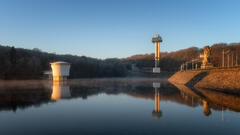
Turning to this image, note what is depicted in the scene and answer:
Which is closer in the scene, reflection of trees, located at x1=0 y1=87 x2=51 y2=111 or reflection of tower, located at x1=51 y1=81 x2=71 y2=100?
reflection of trees, located at x1=0 y1=87 x2=51 y2=111

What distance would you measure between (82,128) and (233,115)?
10759 mm

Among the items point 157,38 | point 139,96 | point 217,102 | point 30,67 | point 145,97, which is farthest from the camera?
point 157,38

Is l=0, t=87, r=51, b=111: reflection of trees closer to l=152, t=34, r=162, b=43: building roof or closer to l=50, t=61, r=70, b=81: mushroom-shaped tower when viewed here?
l=50, t=61, r=70, b=81: mushroom-shaped tower

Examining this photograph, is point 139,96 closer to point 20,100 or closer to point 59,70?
point 20,100

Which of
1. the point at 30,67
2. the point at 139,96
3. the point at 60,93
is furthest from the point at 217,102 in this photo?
the point at 30,67

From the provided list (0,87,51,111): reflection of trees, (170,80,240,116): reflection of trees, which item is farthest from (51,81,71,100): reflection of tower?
(170,80,240,116): reflection of trees

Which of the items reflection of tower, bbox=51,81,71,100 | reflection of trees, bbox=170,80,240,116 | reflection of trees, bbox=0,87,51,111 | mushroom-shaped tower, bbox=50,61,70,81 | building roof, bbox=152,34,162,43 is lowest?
reflection of tower, bbox=51,81,71,100

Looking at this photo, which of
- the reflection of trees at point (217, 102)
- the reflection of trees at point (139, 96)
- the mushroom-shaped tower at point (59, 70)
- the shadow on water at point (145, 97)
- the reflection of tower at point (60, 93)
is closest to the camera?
the reflection of trees at point (217, 102)

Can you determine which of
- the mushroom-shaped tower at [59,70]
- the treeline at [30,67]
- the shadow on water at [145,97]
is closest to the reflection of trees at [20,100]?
the shadow on water at [145,97]

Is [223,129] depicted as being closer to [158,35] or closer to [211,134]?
[211,134]

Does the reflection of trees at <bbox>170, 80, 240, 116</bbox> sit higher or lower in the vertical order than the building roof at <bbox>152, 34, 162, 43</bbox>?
lower

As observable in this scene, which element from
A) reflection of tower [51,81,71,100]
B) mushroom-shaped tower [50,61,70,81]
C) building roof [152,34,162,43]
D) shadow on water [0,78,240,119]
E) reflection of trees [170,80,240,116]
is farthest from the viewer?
building roof [152,34,162,43]

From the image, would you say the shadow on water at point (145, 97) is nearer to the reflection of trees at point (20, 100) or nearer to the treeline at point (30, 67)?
the reflection of trees at point (20, 100)

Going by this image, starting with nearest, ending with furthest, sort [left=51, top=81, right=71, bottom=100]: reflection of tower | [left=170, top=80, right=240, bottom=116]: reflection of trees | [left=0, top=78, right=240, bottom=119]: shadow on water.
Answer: [left=170, top=80, right=240, bottom=116]: reflection of trees
[left=0, top=78, right=240, bottom=119]: shadow on water
[left=51, top=81, right=71, bottom=100]: reflection of tower
